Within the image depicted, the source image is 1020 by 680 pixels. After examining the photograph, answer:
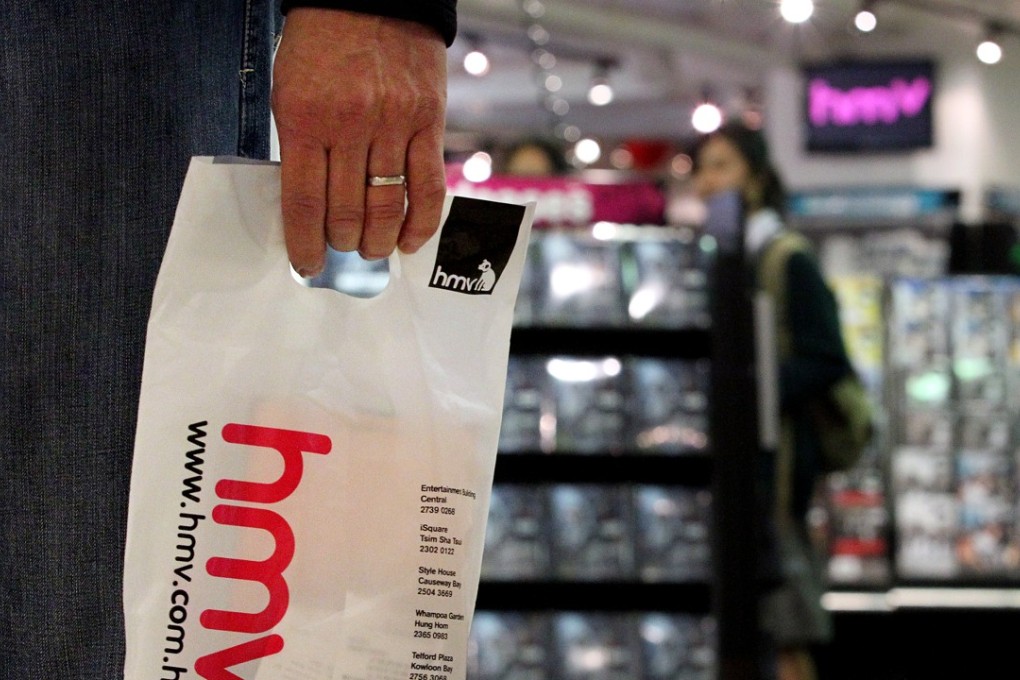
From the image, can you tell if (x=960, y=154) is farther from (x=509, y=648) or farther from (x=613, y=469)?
(x=509, y=648)

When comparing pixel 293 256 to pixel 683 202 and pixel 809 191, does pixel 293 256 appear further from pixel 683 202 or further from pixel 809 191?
pixel 683 202

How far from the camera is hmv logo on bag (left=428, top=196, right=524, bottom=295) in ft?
2.78

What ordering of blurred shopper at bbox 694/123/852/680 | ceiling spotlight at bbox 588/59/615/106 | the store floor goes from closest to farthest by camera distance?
1. blurred shopper at bbox 694/123/852/680
2. the store floor
3. ceiling spotlight at bbox 588/59/615/106

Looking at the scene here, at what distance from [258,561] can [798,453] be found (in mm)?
2561

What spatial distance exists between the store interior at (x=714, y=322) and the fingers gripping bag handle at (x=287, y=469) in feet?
5.95

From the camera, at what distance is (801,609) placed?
3.04 metres

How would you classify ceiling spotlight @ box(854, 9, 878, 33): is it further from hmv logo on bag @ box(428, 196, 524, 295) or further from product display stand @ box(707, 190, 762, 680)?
hmv logo on bag @ box(428, 196, 524, 295)

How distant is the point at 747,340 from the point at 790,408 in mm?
319

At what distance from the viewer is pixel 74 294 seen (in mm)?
833

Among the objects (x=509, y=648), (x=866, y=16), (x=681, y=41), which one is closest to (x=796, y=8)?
(x=866, y=16)

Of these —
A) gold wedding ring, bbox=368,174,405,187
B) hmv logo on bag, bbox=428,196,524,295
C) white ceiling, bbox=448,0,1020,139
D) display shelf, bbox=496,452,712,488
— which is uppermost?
white ceiling, bbox=448,0,1020,139

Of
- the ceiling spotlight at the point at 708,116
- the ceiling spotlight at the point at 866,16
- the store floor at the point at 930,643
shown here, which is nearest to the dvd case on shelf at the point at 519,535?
the store floor at the point at 930,643

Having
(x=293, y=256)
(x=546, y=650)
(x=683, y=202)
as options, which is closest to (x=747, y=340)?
(x=546, y=650)

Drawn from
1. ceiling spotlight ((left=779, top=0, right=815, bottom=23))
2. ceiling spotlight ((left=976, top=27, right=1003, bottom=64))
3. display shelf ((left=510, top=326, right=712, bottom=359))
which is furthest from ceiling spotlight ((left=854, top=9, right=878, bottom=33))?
display shelf ((left=510, top=326, right=712, bottom=359))
